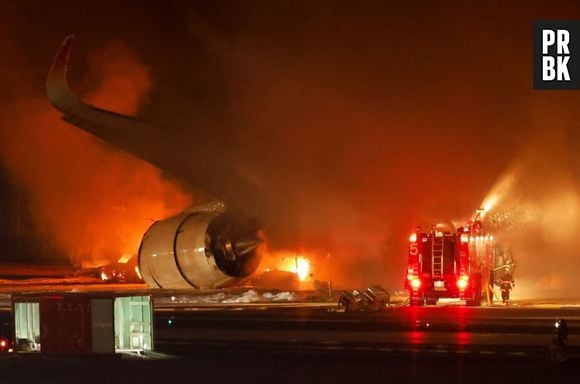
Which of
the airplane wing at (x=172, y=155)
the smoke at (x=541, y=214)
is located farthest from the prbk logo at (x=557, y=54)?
the airplane wing at (x=172, y=155)

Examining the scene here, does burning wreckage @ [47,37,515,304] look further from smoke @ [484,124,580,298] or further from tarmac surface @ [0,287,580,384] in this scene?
smoke @ [484,124,580,298]

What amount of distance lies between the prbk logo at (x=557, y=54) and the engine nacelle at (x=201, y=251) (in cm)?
1019

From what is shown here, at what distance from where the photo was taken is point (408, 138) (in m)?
31.8

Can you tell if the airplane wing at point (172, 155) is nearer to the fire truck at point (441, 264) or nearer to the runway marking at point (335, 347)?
the fire truck at point (441, 264)

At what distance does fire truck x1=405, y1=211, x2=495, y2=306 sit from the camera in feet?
102

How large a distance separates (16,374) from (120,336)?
131 inches

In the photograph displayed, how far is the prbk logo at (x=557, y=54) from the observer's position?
31.6 metres

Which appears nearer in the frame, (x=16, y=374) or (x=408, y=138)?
(x=16, y=374)

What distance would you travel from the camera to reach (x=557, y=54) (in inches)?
1256

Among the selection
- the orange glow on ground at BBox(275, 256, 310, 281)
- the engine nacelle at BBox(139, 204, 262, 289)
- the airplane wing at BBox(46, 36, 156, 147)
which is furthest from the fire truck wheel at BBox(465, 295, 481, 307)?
the airplane wing at BBox(46, 36, 156, 147)

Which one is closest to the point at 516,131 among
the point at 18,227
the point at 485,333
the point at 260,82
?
the point at 260,82

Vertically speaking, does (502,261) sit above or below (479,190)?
below

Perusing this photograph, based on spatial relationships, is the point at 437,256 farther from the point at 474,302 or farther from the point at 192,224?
the point at 192,224

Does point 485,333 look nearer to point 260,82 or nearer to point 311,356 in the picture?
point 311,356
